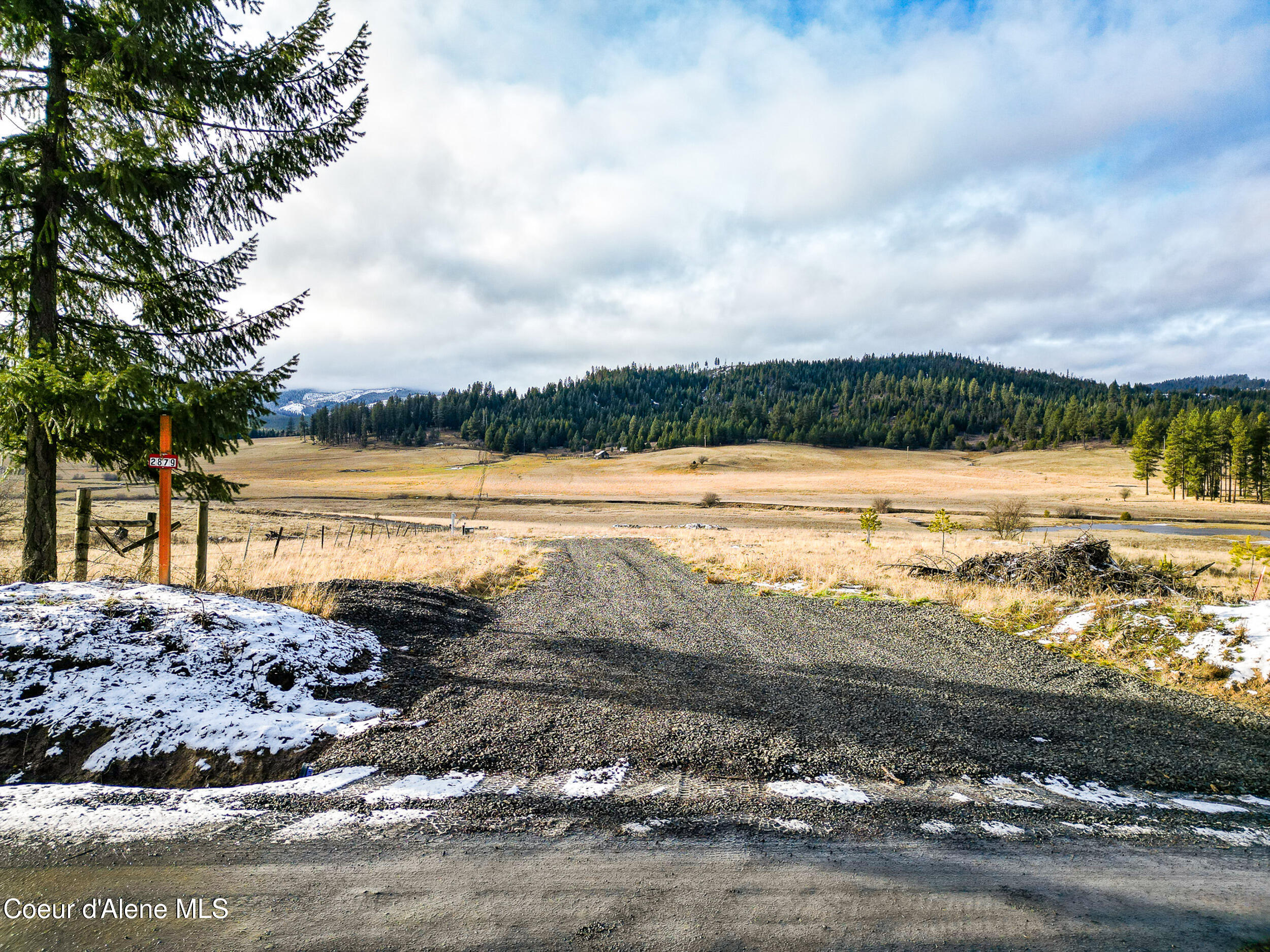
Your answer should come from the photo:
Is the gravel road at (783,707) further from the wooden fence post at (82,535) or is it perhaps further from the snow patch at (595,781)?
the wooden fence post at (82,535)

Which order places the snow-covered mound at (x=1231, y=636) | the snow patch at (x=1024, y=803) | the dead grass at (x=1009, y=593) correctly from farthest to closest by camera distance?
the dead grass at (x=1009, y=593) → the snow-covered mound at (x=1231, y=636) → the snow patch at (x=1024, y=803)

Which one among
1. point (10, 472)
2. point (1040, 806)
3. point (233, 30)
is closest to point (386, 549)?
point (10, 472)

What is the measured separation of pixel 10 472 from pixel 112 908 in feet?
27.1

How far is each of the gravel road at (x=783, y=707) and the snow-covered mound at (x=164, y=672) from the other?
72 cm

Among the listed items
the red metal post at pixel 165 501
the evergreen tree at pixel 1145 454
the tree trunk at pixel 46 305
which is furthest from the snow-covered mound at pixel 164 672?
the evergreen tree at pixel 1145 454

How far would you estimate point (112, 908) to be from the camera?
2.96m

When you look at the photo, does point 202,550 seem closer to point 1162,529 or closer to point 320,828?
point 320,828

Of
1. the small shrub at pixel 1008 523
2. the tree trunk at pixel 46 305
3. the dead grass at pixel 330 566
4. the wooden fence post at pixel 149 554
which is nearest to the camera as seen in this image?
the tree trunk at pixel 46 305

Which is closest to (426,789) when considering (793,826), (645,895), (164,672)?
(645,895)

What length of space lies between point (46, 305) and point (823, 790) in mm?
10872

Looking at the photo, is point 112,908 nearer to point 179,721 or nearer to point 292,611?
point 179,721

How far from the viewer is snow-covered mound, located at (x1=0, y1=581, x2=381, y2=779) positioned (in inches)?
188

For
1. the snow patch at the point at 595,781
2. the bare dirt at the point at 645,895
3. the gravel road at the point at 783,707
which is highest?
the bare dirt at the point at 645,895

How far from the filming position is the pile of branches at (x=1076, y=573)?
1262cm
